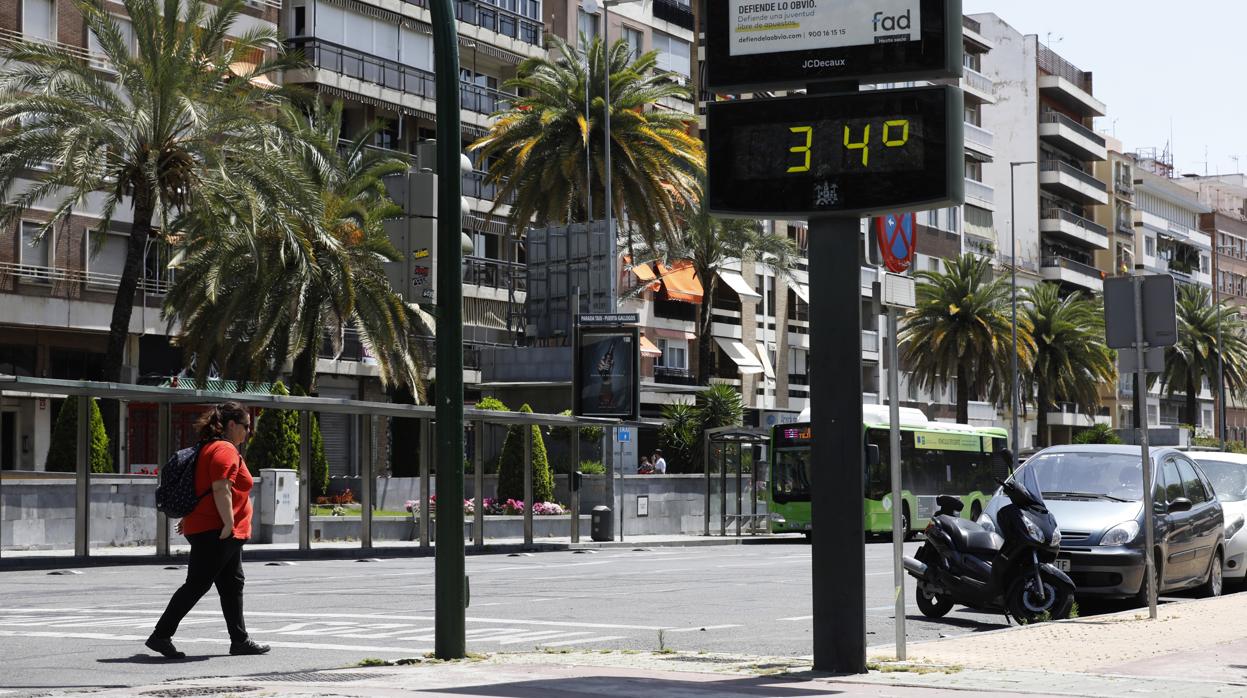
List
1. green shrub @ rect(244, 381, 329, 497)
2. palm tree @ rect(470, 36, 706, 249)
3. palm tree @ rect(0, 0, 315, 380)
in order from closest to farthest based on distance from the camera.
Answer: palm tree @ rect(0, 0, 315, 380), green shrub @ rect(244, 381, 329, 497), palm tree @ rect(470, 36, 706, 249)

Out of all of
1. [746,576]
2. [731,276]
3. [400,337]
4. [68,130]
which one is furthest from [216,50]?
[731,276]

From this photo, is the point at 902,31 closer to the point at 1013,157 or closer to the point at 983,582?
the point at 983,582

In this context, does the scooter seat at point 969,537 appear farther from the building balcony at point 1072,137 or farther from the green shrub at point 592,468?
the building balcony at point 1072,137

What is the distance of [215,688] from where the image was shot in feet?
31.9

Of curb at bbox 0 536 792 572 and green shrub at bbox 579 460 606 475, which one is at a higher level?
green shrub at bbox 579 460 606 475

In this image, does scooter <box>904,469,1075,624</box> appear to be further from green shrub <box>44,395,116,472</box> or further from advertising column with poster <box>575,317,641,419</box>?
advertising column with poster <box>575,317,641,419</box>

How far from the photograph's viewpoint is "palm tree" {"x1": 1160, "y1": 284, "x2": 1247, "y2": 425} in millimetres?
94812

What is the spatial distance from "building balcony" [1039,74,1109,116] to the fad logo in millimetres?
97704

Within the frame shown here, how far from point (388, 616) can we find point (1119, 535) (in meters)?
6.46

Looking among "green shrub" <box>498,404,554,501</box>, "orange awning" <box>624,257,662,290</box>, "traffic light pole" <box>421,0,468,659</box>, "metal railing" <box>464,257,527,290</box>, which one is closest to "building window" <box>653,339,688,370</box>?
"orange awning" <box>624,257,662,290</box>

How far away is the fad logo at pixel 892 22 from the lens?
10453mm

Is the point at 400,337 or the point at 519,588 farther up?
the point at 400,337

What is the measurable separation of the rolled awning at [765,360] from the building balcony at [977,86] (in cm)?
2417

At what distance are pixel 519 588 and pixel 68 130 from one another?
52.8 feet
